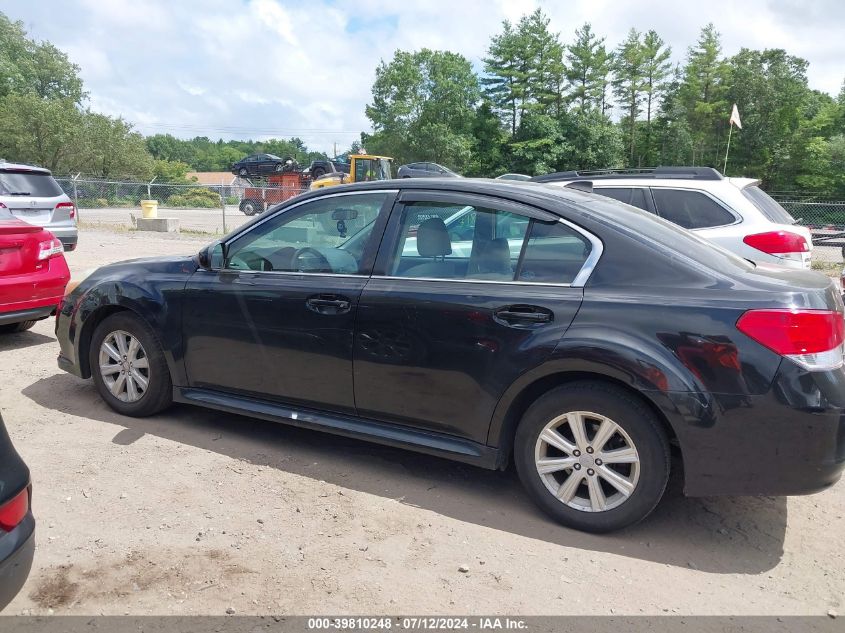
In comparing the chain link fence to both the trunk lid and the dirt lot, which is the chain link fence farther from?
the dirt lot

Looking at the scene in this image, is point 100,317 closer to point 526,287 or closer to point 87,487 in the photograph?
point 87,487

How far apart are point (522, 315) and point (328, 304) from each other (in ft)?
3.79

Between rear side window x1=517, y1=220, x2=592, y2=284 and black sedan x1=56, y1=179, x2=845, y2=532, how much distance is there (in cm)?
1

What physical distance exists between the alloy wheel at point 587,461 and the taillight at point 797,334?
73cm

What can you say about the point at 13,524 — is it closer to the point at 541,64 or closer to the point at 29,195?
the point at 29,195

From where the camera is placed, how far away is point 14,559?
2.17m

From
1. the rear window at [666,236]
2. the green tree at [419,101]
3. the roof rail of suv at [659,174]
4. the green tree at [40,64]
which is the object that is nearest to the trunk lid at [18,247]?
the rear window at [666,236]

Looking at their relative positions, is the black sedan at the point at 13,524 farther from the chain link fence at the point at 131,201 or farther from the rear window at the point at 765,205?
the chain link fence at the point at 131,201

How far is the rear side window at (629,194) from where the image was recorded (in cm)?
692

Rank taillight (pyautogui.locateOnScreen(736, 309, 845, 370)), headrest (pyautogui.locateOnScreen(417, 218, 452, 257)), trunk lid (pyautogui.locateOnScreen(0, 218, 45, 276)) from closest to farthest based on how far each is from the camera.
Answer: taillight (pyautogui.locateOnScreen(736, 309, 845, 370))
headrest (pyautogui.locateOnScreen(417, 218, 452, 257))
trunk lid (pyautogui.locateOnScreen(0, 218, 45, 276))

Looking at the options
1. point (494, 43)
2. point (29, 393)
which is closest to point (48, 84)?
point (494, 43)

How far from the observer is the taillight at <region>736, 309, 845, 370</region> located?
2.90 meters

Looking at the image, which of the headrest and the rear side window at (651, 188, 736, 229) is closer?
the headrest

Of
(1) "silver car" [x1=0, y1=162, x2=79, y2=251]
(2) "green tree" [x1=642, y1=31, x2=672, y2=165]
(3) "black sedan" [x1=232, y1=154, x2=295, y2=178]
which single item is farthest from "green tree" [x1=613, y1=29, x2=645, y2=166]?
(1) "silver car" [x1=0, y1=162, x2=79, y2=251]
